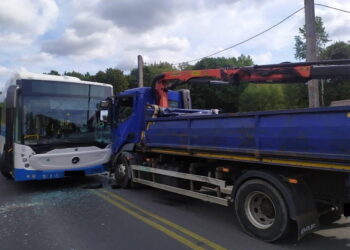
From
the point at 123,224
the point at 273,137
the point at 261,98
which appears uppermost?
the point at 261,98

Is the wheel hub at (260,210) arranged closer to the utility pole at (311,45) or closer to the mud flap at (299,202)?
the mud flap at (299,202)

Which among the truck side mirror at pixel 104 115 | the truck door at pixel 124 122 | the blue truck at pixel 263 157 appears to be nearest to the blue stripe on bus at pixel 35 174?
the truck door at pixel 124 122

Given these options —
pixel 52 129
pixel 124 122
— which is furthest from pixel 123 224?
pixel 52 129

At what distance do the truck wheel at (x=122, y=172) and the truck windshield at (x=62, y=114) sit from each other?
832mm

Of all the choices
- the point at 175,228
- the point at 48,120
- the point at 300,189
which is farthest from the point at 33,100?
the point at 300,189

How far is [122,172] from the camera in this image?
886 cm

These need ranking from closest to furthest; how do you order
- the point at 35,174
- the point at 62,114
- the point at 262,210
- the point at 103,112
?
1. the point at 262,210
2. the point at 35,174
3. the point at 62,114
4. the point at 103,112

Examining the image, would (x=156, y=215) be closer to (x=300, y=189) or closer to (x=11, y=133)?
(x=300, y=189)

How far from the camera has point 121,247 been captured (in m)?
4.80

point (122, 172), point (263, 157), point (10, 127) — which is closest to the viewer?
point (263, 157)

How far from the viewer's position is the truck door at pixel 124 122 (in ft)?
28.3

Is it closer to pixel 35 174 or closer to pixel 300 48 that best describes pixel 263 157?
pixel 35 174

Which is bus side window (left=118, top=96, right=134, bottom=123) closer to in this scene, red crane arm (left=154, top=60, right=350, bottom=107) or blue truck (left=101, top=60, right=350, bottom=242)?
blue truck (left=101, top=60, right=350, bottom=242)

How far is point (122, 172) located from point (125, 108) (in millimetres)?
1692
